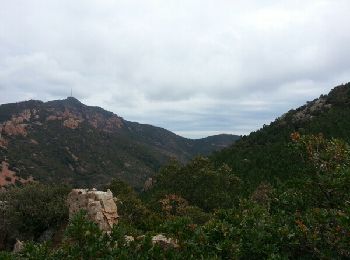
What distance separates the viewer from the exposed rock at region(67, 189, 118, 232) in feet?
76.2

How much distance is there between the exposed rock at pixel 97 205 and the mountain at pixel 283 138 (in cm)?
2051

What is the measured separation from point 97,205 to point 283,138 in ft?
149

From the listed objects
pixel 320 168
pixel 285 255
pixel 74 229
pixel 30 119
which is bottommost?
pixel 285 255

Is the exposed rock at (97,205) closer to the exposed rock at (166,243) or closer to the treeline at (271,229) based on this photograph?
the exposed rock at (166,243)

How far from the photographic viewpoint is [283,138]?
63.5m

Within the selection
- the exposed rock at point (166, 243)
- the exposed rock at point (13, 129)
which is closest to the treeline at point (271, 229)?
the exposed rock at point (166, 243)

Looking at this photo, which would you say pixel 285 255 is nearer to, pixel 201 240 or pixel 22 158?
pixel 201 240

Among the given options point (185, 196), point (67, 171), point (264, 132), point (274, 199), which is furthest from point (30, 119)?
point (274, 199)

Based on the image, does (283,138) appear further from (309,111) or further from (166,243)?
(166,243)

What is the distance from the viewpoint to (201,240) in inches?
382

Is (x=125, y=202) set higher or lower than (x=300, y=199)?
lower

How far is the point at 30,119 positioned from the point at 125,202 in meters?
121

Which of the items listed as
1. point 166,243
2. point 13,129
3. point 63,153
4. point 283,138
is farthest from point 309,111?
point 13,129

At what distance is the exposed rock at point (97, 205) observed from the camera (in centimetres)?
2323
